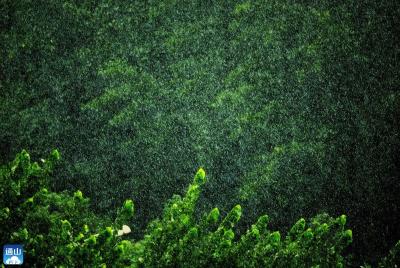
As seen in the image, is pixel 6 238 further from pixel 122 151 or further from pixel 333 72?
pixel 333 72

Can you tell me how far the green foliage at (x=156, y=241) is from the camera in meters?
2.56

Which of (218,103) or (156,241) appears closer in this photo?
(156,241)

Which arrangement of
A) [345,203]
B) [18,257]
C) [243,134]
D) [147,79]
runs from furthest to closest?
1. [147,79]
2. [243,134]
3. [345,203]
4. [18,257]

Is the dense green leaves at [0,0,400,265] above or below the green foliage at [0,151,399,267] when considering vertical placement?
above

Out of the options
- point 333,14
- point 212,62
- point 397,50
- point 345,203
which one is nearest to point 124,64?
point 212,62

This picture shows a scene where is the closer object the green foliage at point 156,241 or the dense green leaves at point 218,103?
the green foliage at point 156,241

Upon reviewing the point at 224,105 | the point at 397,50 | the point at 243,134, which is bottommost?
the point at 243,134

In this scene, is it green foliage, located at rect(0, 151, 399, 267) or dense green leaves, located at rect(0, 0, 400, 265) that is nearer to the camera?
green foliage, located at rect(0, 151, 399, 267)

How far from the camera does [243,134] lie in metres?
6.09

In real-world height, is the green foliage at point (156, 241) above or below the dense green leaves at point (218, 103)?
below

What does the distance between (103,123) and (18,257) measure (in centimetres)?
383

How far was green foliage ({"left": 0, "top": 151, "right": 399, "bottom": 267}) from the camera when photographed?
2.56 m

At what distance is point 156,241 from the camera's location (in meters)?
2.81

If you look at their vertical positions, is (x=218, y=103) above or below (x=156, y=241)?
above
